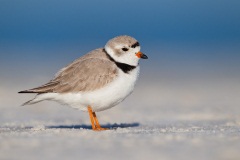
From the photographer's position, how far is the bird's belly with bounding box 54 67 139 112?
28.8 feet

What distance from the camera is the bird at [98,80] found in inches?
→ 347

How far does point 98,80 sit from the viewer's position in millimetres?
8852

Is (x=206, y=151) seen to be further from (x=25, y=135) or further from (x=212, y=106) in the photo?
(x=212, y=106)

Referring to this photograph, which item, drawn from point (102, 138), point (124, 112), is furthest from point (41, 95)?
point (124, 112)

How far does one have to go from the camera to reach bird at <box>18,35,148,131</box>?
347 inches

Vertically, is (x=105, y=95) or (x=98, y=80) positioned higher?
(x=98, y=80)

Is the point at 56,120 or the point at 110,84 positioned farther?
the point at 56,120

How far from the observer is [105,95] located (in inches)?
345

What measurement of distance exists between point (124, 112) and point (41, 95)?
3.68 meters

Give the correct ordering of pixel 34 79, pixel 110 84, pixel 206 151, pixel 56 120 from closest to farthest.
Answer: pixel 206 151 → pixel 110 84 → pixel 56 120 → pixel 34 79

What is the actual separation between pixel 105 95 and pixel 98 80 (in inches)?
8.9

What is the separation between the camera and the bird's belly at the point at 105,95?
8.77 m

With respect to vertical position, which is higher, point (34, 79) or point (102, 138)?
point (34, 79)

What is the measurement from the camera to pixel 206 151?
6547 millimetres
